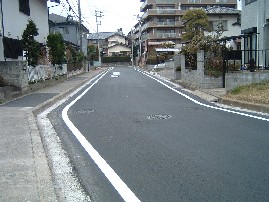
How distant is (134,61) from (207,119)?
79835 mm

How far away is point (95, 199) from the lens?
13.9 feet

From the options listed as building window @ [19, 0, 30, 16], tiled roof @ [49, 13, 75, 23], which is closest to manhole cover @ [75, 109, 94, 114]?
building window @ [19, 0, 30, 16]

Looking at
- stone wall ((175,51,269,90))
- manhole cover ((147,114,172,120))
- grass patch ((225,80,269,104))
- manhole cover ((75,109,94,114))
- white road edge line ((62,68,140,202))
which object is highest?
stone wall ((175,51,269,90))

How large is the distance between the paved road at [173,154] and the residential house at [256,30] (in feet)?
31.9

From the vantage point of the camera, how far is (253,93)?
12.7m

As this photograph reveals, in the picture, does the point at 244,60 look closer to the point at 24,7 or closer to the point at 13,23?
the point at 13,23

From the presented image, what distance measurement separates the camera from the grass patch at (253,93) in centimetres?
1149

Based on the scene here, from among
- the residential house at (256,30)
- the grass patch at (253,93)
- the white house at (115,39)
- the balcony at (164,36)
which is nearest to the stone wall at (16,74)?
the grass patch at (253,93)

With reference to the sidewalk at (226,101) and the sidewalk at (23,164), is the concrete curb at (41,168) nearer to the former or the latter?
the sidewalk at (23,164)

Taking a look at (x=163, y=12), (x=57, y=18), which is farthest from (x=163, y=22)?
(x=57, y=18)

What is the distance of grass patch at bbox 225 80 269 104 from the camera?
37.7 feet

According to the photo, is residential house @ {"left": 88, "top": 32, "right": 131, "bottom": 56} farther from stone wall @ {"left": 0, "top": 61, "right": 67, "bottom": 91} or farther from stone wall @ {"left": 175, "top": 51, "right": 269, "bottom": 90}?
stone wall @ {"left": 0, "top": 61, "right": 67, "bottom": 91}

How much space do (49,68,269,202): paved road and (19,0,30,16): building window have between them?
13129 mm

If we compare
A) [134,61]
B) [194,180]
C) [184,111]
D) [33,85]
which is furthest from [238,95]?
[134,61]
